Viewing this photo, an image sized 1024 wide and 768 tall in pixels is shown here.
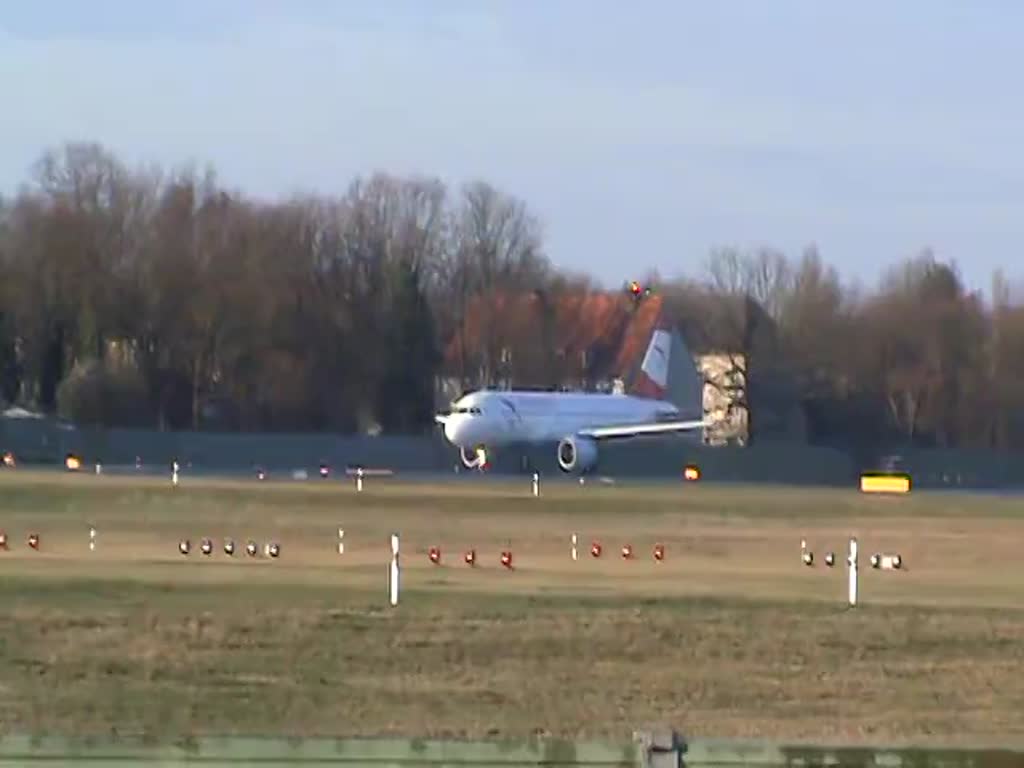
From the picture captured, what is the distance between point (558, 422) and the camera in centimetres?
8619

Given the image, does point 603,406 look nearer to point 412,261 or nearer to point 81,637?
point 412,261

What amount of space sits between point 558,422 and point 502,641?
64.9 metres

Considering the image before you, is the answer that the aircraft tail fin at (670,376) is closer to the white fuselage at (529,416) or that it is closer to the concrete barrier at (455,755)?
the white fuselage at (529,416)

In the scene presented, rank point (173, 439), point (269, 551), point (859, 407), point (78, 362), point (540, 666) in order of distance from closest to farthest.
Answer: point (540, 666)
point (269, 551)
point (173, 439)
point (78, 362)
point (859, 407)

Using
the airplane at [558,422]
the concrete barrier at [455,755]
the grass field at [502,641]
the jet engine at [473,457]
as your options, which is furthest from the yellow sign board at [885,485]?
the concrete barrier at [455,755]

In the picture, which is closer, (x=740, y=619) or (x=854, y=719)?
(x=854, y=719)

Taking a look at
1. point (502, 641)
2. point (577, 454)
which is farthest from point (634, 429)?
point (502, 641)

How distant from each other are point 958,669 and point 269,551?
55.2 ft

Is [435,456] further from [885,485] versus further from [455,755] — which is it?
[455,755]

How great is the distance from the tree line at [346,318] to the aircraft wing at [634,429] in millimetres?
17597

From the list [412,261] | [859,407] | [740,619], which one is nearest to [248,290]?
[412,261]

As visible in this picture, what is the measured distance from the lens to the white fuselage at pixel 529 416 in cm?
8288

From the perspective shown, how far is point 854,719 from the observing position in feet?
56.0

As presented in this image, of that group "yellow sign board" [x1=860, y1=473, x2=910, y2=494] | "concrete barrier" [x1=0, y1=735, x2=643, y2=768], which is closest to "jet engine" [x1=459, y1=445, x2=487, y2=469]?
"yellow sign board" [x1=860, y1=473, x2=910, y2=494]
